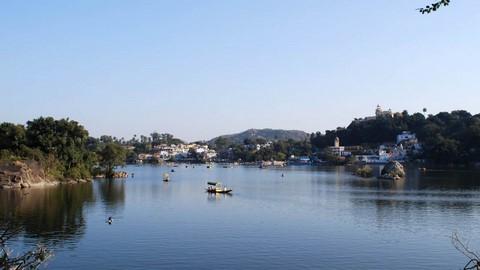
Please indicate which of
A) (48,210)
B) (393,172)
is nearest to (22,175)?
(48,210)

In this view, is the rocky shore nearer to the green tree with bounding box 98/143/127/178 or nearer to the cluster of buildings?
the green tree with bounding box 98/143/127/178

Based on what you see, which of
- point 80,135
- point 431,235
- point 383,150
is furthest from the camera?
point 383,150

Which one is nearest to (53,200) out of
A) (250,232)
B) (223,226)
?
(223,226)

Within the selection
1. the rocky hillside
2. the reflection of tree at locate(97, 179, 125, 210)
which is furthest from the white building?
the rocky hillside

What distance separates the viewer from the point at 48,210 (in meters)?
43.7

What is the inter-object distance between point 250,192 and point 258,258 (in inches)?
1563

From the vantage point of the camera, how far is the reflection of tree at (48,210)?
3419cm

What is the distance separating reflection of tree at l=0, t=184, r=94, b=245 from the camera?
112ft

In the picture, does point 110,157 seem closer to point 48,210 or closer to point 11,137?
point 11,137

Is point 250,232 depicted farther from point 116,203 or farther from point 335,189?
point 335,189

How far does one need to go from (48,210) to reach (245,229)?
17.0 meters

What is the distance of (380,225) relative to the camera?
3806cm

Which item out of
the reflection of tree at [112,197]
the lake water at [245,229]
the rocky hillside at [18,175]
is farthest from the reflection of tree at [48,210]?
the rocky hillside at [18,175]

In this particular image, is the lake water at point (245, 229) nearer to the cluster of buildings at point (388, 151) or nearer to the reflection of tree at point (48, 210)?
the reflection of tree at point (48, 210)
